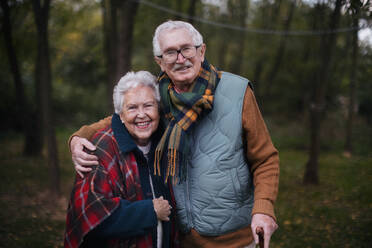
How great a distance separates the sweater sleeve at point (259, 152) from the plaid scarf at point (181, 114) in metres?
0.23

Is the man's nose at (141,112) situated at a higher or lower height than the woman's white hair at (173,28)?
lower

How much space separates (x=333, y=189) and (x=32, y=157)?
27.4ft

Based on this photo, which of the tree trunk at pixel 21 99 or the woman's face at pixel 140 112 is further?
the tree trunk at pixel 21 99

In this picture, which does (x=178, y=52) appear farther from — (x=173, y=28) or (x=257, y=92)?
(x=257, y=92)

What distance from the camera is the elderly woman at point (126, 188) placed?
1948 millimetres

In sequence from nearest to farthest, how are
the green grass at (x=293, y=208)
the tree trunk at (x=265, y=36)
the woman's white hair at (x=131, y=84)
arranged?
1. the woman's white hair at (x=131, y=84)
2. the green grass at (x=293, y=208)
3. the tree trunk at (x=265, y=36)

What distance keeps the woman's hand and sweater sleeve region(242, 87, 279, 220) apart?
546 millimetres

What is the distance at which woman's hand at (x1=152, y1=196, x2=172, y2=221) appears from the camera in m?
2.04

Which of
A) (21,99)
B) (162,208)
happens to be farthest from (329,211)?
(21,99)

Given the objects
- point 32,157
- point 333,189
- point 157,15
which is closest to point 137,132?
point 333,189

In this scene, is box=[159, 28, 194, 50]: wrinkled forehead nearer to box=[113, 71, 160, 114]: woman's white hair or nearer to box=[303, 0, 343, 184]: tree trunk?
box=[113, 71, 160, 114]: woman's white hair

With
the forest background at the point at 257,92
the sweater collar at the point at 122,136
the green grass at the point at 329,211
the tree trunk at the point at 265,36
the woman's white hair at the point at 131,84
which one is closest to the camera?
the sweater collar at the point at 122,136

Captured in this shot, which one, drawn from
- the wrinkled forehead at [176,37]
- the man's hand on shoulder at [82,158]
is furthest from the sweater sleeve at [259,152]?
the man's hand on shoulder at [82,158]

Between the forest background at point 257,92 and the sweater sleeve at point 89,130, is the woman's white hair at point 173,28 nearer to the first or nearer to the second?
the sweater sleeve at point 89,130
